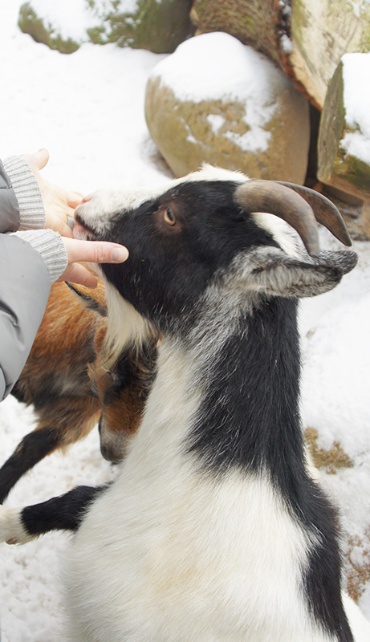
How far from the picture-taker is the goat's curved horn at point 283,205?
1823 mm

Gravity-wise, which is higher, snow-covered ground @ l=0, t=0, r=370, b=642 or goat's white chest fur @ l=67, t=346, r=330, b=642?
goat's white chest fur @ l=67, t=346, r=330, b=642

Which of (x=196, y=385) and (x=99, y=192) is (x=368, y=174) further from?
(x=196, y=385)

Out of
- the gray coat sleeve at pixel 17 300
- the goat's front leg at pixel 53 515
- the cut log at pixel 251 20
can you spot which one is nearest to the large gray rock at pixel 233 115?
the cut log at pixel 251 20

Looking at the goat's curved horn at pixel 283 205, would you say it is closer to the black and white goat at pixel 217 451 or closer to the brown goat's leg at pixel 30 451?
the black and white goat at pixel 217 451

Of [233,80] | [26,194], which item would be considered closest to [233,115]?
[233,80]

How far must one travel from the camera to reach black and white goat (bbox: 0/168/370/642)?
2029 millimetres

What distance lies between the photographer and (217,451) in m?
2.12

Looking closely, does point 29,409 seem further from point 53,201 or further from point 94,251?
point 94,251

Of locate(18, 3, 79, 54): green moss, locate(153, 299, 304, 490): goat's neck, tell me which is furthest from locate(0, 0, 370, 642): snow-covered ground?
locate(153, 299, 304, 490): goat's neck

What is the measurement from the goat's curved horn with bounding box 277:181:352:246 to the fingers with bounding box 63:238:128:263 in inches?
22.3

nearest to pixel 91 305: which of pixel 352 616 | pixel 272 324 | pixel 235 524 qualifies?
pixel 272 324

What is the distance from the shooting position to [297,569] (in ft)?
6.84

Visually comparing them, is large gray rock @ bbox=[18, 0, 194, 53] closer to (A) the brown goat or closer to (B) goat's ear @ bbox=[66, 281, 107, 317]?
(A) the brown goat

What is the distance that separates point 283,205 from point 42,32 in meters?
6.46
